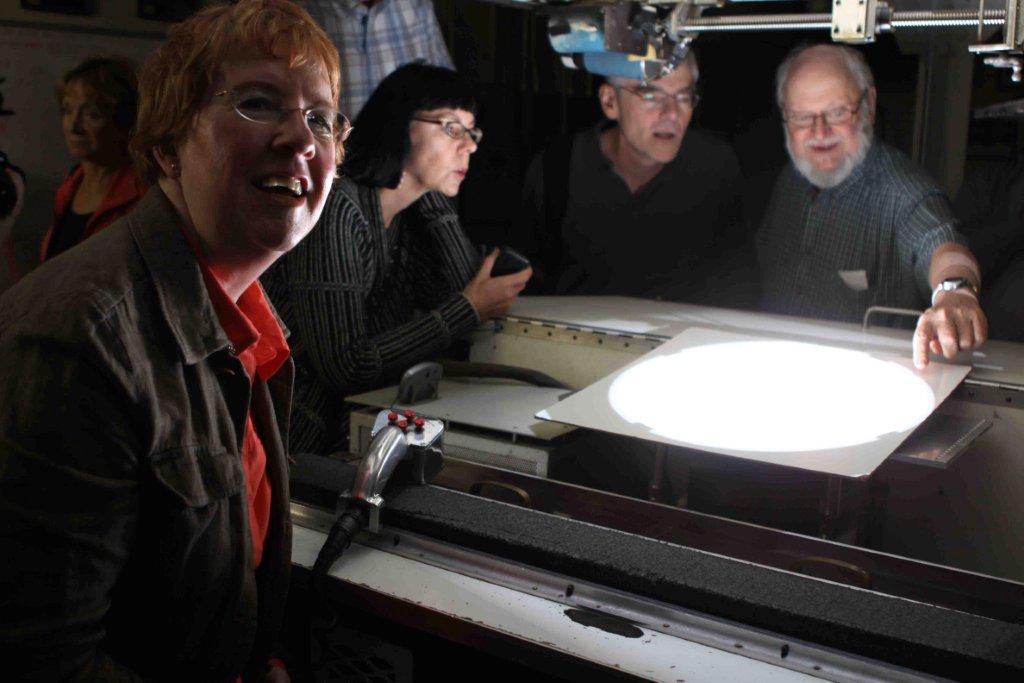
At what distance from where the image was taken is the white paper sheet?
1.38 meters

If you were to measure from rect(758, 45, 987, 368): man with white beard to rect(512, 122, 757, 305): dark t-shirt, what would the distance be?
329mm

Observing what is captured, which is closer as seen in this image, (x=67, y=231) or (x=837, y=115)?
(x=837, y=115)

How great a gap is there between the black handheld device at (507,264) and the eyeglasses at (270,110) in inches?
41.5

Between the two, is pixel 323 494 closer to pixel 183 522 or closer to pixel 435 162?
pixel 183 522

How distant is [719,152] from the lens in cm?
309

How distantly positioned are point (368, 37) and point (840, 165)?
4.77ft

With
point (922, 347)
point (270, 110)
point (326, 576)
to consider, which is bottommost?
point (326, 576)

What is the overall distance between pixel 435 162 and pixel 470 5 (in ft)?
4.01

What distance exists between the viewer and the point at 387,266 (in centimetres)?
231

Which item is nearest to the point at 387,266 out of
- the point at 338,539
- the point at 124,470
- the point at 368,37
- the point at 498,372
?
the point at 498,372

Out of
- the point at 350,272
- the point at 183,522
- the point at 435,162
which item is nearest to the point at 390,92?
the point at 435,162

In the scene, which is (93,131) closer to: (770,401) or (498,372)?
(498,372)

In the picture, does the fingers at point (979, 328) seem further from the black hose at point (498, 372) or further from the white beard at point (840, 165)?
the white beard at point (840, 165)

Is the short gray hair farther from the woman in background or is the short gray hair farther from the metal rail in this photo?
the woman in background
